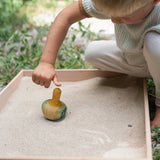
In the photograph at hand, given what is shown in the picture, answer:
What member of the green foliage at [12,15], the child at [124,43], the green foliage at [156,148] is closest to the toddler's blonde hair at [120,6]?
the child at [124,43]

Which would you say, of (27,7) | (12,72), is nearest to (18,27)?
(27,7)

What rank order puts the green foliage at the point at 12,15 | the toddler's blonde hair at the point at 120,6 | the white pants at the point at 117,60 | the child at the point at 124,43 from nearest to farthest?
1. the toddler's blonde hair at the point at 120,6
2. the child at the point at 124,43
3. the white pants at the point at 117,60
4. the green foliage at the point at 12,15

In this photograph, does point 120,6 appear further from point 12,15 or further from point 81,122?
point 12,15

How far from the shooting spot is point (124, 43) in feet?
3.87

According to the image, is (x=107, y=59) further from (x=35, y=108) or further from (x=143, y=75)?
(x=35, y=108)

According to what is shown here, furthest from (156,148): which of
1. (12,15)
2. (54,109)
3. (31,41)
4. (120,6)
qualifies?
(12,15)

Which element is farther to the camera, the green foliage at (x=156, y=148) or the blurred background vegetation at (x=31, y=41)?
the blurred background vegetation at (x=31, y=41)

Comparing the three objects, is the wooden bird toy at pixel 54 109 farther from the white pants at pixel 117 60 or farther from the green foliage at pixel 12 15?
the green foliage at pixel 12 15

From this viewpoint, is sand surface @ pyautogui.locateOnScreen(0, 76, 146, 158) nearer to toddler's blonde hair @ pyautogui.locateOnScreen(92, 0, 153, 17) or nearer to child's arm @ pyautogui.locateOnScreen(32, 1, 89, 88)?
child's arm @ pyautogui.locateOnScreen(32, 1, 89, 88)

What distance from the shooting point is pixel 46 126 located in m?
1.06

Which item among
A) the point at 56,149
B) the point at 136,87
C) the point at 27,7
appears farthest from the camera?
the point at 27,7

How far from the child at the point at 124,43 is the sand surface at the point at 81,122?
107mm

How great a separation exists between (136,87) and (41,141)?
60cm

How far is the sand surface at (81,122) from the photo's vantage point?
34.9 inches
